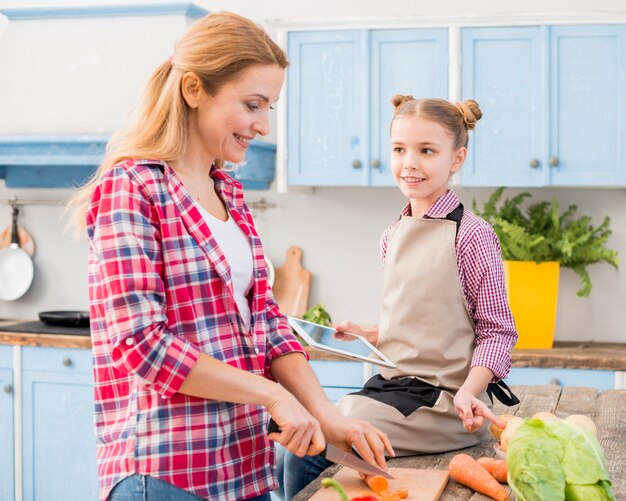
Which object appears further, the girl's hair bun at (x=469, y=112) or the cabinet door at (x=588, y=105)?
the cabinet door at (x=588, y=105)

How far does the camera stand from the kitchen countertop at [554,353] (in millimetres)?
3699

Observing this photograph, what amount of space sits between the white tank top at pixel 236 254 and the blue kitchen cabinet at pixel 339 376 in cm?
222

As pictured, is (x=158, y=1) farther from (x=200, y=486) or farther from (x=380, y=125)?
(x=200, y=486)

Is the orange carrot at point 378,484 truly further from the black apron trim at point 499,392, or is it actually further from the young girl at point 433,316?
the black apron trim at point 499,392

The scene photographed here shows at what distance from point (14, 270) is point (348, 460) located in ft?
12.2

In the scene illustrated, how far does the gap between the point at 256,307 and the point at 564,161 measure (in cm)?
252

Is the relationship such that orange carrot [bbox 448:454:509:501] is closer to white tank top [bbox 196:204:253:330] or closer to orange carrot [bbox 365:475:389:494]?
orange carrot [bbox 365:475:389:494]

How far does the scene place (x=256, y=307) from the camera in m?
1.73

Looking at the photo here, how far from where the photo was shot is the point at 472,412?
1.86 meters

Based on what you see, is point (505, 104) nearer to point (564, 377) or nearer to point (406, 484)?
point (564, 377)

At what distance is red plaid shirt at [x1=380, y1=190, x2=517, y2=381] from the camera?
2.00 m

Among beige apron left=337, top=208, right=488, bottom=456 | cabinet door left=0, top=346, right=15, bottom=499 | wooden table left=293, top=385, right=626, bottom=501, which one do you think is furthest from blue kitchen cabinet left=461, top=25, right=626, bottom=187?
cabinet door left=0, top=346, right=15, bottom=499

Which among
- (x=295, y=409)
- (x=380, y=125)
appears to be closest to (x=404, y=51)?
(x=380, y=125)

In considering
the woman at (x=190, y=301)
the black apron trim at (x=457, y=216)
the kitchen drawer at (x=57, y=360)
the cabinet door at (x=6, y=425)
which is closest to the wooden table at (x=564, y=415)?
the woman at (x=190, y=301)
